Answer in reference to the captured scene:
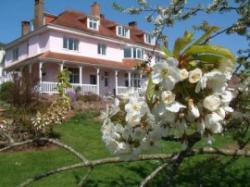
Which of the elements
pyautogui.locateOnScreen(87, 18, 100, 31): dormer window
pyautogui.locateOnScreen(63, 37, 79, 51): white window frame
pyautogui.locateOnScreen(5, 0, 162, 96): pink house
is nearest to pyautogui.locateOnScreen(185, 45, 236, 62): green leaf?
pyautogui.locateOnScreen(5, 0, 162, 96): pink house

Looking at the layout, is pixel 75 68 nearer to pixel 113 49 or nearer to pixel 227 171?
pixel 113 49

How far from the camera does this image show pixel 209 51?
142 centimetres

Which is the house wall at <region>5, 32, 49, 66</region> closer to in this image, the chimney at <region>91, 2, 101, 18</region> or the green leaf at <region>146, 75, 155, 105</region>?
the chimney at <region>91, 2, 101, 18</region>

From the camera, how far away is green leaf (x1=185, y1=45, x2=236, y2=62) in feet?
4.58

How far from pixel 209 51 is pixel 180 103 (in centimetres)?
21

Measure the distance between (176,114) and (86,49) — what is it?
3975cm

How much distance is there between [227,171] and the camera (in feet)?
28.9

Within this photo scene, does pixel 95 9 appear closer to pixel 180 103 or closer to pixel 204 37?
pixel 204 37

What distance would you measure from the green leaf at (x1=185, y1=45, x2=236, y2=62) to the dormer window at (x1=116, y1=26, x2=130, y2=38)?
147 feet

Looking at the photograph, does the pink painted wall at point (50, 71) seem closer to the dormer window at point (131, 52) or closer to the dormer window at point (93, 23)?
the dormer window at point (93, 23)

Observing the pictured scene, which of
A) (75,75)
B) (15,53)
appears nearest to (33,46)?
(75,75)

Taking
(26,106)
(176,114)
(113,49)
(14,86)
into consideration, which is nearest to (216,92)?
(176,114)

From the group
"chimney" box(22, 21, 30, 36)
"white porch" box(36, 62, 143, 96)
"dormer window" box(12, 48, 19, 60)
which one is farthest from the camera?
"chimney" box(22, 21, 30, 36)

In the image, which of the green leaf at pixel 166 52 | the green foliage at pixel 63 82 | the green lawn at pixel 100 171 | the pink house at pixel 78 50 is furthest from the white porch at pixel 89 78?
the green leaf at pixel 166 52
